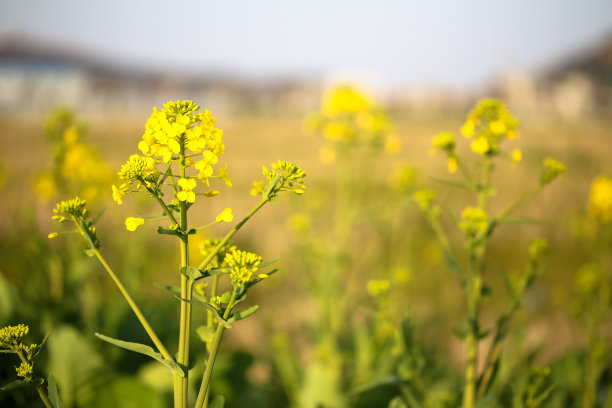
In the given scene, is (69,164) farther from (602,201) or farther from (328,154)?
(602,201)

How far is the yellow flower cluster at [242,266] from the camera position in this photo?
75cm

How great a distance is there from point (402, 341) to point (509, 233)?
5.00 metres

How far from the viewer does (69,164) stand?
6.49ft

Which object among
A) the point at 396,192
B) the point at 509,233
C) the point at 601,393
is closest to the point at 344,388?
the point at 396,192

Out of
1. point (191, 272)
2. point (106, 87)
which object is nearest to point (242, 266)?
point (191, 272)

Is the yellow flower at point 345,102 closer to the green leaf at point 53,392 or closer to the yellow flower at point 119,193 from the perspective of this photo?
the yellow flower at point 119,193

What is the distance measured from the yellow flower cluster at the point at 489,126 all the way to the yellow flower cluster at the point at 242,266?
73 centimetres

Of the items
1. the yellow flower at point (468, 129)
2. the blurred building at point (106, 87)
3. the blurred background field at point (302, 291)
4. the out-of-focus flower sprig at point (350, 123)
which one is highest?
the blurred building at point (106, 87)

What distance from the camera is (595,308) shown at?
5.19ft

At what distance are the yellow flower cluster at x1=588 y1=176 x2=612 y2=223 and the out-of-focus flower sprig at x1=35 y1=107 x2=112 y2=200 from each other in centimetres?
248

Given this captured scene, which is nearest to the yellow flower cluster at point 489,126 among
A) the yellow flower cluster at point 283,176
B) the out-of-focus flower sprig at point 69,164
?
the yellow flower cluster at point 283,176

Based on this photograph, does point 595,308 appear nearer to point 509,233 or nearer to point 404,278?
point 404,278

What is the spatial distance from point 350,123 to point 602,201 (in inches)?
52.4

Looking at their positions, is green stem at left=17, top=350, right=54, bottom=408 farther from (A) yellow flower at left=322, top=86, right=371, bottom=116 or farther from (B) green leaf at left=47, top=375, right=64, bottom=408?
(A) yellow flower at left=322, top=86, right=371, bottom=116
